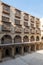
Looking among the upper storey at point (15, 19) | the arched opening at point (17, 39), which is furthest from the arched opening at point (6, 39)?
the upper storey at point (15, 19)

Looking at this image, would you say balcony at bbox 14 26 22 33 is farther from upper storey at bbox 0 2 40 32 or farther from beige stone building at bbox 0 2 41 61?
upper storey at bbox 0 2 40 32

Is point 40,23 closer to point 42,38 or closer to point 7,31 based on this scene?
point 42,38

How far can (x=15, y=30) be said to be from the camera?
2430 cm

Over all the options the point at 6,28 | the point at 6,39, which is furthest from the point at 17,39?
the point at 6,28

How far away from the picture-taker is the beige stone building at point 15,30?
70.3ft

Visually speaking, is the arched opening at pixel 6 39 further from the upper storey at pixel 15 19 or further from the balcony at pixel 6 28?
the upper storey at pixel 15 19

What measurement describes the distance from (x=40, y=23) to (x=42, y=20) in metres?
1.41

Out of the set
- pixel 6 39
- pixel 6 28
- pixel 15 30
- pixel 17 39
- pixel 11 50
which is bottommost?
pixel 11 50

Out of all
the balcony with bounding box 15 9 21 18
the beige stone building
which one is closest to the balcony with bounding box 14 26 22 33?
the beige stone building

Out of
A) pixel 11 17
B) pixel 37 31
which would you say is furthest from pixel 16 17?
pixel 37 31

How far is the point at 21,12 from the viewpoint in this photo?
89.8 feet

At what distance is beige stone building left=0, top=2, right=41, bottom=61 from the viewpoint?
21.4 meters

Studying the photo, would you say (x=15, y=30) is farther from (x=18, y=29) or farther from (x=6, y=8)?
(x=6, y=8)

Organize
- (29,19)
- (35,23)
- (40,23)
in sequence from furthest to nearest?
(40,23)
(35,23)
(29,19)
